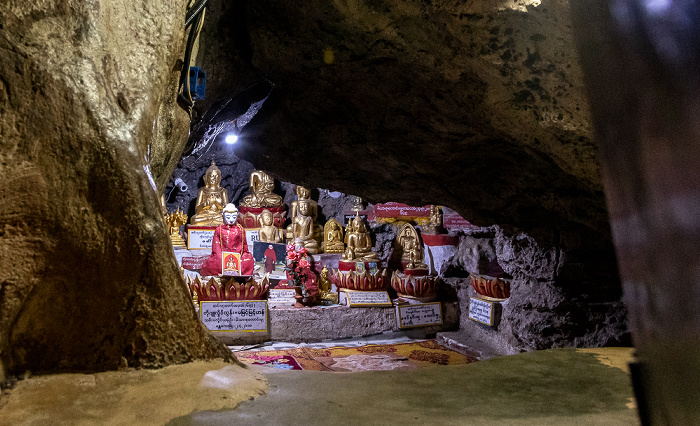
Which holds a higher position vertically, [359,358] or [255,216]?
[255,216]

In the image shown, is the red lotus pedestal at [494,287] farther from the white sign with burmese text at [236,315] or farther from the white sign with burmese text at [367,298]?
the white sign with burmese text at [236,315]

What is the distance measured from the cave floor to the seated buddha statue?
601cm

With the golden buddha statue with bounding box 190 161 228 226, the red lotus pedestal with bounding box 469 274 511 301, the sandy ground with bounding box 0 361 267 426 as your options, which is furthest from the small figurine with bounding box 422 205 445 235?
the sandy ground with bounding box 0 361 267 426

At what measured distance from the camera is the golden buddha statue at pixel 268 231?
7797 mm

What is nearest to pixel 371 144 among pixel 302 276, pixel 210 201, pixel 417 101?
pixel 417 101

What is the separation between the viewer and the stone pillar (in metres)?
0.37

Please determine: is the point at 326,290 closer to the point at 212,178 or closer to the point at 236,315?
the point at 236,315

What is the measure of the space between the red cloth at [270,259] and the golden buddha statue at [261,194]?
57.0 inches

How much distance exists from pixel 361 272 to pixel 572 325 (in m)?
3.07

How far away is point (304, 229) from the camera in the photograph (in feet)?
25.6

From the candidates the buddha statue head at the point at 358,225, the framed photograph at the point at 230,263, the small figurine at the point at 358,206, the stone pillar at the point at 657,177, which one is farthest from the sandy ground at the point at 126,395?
the small figurine at the point at 358,206

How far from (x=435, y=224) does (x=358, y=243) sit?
1.42 m

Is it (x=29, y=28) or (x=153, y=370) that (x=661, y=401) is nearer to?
(x=153, y=370)

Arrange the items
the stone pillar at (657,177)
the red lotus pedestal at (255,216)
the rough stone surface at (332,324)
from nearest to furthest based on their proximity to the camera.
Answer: the stone pillar at (657,177) < the rough stone surface at (332,324) < the red lotus pedestal at (255,216)
